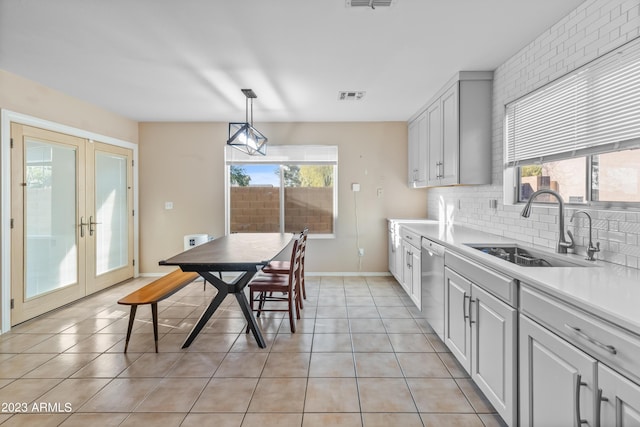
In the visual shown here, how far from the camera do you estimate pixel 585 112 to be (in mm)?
2123

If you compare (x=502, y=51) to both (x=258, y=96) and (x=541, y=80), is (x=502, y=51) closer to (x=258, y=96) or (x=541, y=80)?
(x=541, y=80)

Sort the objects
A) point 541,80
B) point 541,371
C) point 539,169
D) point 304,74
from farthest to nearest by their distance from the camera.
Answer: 1. point 304,74
2. point 539,169
3. point 541,80
4. point 541,371

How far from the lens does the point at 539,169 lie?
2734 mm

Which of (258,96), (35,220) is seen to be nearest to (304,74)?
(258,96)

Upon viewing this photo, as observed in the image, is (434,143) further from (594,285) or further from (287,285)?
(594,285)

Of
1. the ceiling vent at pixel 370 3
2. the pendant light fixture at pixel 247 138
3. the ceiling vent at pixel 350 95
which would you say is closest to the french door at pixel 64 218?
the pendant light fixture at pixel 247 138

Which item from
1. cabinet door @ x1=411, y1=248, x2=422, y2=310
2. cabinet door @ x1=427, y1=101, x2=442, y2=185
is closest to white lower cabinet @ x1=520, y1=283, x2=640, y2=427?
cabinet door @ x1=411, y1=248, x2=422, y2=310

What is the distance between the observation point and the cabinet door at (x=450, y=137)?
10.9 ft

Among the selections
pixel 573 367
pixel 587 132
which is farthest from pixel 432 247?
pixel 573 367

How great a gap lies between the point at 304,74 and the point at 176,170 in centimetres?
306

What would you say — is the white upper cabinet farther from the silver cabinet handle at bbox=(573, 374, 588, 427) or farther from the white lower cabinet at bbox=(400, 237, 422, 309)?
the silver cabinet handle at bbox=(573, 374, 588, 427)

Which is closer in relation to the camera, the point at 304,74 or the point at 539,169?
the point at 539,169

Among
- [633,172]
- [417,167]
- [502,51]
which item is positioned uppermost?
[502,51]

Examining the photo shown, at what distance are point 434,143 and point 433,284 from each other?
186cm
